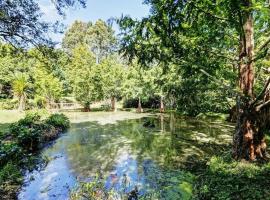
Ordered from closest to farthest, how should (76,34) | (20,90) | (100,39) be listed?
(20,90), (100,39), (76,34)

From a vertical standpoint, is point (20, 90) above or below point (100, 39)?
below

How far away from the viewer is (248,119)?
9781 mm

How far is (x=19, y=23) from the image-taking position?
9984mm

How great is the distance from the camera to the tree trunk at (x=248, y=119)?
9.72 meters

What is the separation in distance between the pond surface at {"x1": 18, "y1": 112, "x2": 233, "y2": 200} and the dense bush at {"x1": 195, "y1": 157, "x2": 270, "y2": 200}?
65 centimetres

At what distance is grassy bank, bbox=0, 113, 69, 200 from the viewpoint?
8571 mm

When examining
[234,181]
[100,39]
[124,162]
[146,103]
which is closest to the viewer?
[234,181]

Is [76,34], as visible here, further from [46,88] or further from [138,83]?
[138,83]

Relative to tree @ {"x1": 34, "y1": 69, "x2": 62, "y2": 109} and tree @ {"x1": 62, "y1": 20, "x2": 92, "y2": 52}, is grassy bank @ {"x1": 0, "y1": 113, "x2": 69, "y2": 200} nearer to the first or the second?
Result: tree @ {"x1": 34, "y1": 69, "x2": 62, "y2": 109}

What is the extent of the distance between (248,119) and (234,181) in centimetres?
289

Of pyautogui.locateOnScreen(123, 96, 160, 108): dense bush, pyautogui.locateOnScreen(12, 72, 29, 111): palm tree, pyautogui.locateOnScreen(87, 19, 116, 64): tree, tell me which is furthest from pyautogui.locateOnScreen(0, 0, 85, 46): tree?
pyautogui.locateOnScreen(87, 19, 116, 64): tree

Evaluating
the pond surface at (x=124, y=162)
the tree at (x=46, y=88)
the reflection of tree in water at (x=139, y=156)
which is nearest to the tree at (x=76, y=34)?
the tree at (x=46, y=88)

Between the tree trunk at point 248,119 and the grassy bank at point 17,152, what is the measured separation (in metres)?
7.57

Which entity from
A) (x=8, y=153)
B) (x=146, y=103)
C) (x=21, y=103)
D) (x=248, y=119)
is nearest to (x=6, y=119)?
(x=21, y=103)
